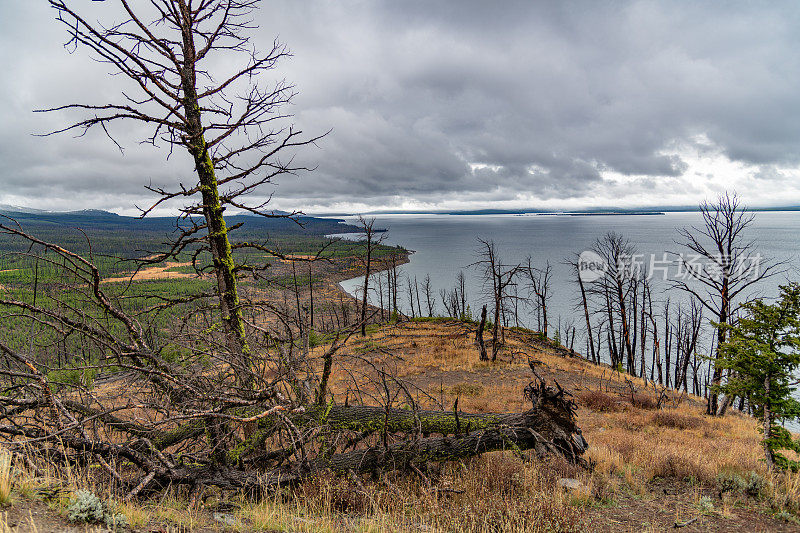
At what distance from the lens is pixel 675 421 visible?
1362 centimetres

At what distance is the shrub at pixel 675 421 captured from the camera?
13445mm

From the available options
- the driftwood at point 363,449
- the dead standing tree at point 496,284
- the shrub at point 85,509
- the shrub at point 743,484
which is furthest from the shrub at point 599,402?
the shrub at point 85,509

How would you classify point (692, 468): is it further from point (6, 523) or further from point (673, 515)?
point (6, 523)

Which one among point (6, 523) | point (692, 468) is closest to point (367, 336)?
point (692, 468)

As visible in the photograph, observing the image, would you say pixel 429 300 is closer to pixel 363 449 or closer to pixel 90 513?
pixel 363 449

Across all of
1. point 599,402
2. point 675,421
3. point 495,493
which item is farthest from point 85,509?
point 599,402

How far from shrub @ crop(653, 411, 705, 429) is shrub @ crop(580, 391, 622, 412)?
1.68 metres

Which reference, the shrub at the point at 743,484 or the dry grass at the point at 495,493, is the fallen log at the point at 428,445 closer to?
the dry grass at the point at 495,493

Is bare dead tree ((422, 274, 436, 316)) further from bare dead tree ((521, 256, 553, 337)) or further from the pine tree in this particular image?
the pine tree

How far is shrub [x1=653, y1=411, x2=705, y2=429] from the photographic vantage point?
529 inches

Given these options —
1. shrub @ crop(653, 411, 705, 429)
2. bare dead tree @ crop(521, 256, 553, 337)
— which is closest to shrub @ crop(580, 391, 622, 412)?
shrub @ crop(653, 411, 705, 429)

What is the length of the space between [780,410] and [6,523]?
10677 mm

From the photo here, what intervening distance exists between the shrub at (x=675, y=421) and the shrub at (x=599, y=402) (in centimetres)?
168

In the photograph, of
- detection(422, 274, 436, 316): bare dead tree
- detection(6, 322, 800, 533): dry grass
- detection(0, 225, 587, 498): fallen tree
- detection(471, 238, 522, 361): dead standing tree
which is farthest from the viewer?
detection(422, 274, 436, 316): bare dead tree
